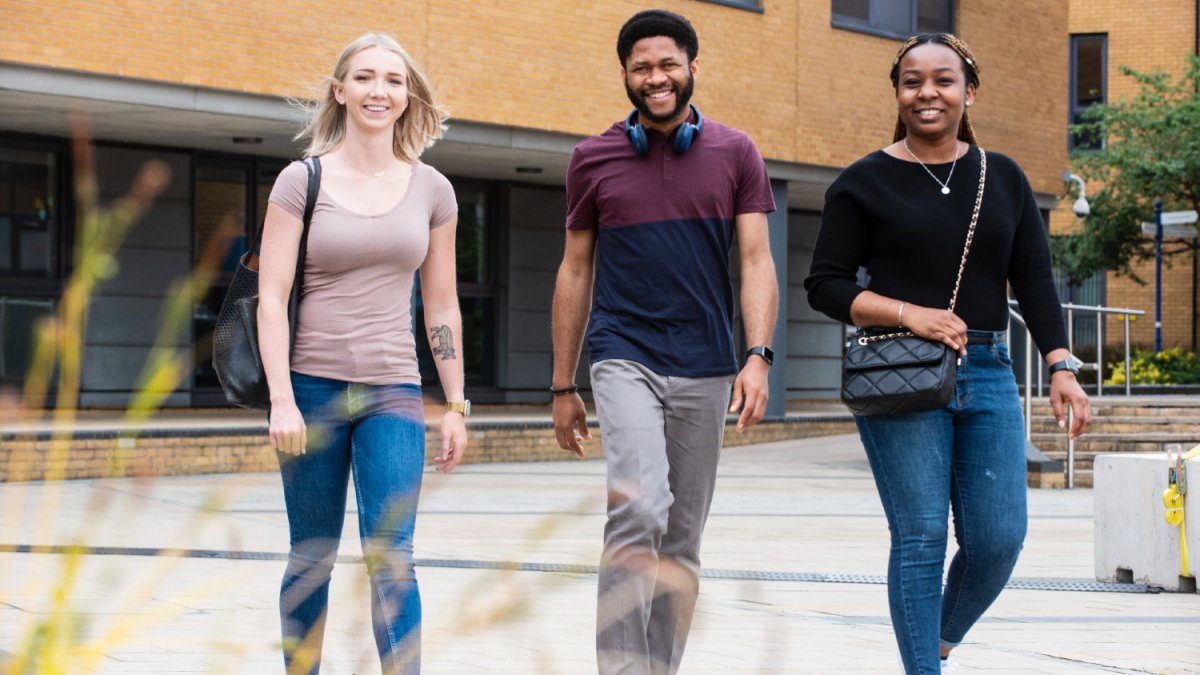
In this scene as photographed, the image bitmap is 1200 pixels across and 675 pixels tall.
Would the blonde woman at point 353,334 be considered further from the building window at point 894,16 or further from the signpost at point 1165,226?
the signpost at point 1165,226

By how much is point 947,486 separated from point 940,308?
1.46 feet

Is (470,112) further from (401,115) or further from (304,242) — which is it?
(304,242)

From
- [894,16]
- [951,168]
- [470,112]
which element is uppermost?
[894,16]

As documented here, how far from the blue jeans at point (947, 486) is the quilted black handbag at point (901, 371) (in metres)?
0.07

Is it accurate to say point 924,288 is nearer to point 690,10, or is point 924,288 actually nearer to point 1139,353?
point 690,10

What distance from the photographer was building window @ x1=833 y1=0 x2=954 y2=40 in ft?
66.8

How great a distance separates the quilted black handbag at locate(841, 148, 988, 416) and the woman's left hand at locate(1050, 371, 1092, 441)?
34 centimetres

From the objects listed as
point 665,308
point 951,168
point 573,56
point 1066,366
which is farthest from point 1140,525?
point 573,56

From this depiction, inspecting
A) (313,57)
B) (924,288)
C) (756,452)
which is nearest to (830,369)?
(756,452)

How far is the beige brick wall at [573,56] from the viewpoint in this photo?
14188 millimetres

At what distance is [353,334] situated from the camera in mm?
3945

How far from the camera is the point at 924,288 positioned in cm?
421

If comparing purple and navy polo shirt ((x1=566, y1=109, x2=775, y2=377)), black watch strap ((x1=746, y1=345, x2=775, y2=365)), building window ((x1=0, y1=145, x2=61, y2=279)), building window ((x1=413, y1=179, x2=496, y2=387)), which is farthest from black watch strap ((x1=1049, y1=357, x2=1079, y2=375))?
building window ((x1=413, y1=179, x2=496, y2=387))

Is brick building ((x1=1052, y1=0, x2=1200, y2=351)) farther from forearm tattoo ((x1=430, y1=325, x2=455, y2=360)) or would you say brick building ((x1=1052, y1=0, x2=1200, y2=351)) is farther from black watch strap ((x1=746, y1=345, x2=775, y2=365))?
forearm tattoo ((x1=430, y1=325, x2=455, y2=360))
